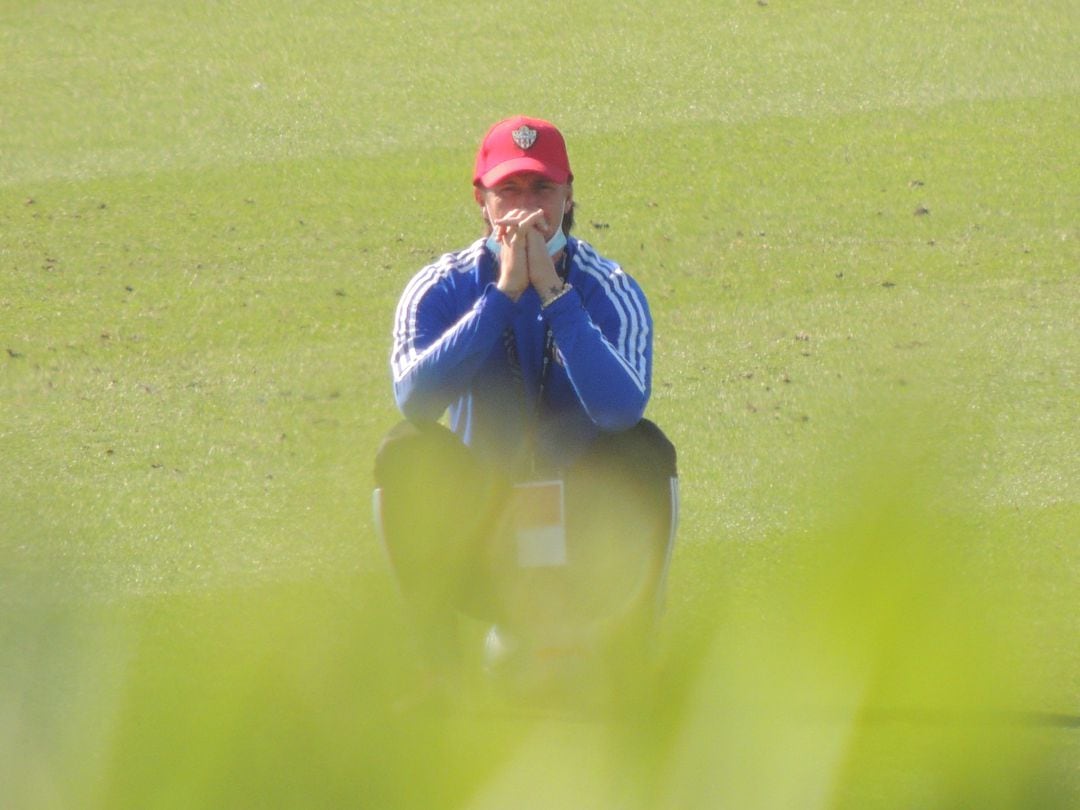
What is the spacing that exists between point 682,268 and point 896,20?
3080mm

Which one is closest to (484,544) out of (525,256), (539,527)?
(539,527)

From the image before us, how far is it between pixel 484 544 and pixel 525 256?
1.73 metres

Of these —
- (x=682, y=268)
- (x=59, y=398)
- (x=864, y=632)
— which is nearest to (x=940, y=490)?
(x=864, y=632)

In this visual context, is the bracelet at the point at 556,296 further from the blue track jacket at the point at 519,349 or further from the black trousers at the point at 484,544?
the black trousers at the point at 484,544

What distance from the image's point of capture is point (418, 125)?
7.13 meters

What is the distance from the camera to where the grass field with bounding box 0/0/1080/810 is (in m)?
0.42

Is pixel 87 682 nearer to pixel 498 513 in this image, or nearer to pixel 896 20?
pixel 498 513

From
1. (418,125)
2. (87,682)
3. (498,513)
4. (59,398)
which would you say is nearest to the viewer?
(87,682)

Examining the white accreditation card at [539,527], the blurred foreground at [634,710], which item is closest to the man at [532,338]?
the white accreditation card at [539,527]

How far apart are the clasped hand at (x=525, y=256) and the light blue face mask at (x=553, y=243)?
0.08 metres

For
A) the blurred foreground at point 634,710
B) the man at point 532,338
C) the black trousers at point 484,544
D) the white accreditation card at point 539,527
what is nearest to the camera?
the blurred foreground at point 634,710

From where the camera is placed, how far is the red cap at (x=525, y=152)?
2.49 meters

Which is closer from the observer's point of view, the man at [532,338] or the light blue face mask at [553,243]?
the man at [532,338]

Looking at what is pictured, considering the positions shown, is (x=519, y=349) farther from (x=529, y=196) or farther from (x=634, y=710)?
(x=634, y=710)
